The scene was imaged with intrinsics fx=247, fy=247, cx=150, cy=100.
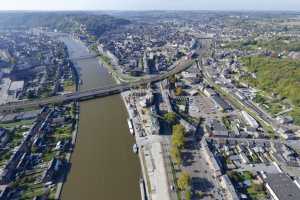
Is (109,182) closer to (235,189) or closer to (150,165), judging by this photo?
(150,165)

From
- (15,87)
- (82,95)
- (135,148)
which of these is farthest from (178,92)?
(15,87)

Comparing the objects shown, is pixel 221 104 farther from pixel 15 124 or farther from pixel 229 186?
pixel 15 124

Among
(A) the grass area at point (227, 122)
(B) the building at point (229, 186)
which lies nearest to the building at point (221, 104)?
(A) the grass area at point (227, 122)

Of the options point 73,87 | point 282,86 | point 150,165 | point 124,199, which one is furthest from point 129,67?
point 124,199

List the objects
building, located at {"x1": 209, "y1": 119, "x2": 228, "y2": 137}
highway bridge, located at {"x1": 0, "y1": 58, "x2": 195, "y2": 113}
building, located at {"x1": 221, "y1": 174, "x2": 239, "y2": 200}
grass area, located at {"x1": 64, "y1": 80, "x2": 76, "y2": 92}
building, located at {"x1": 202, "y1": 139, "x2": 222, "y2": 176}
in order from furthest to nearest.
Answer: grass area, located at {"x1": 64, "y1": 80, "x2": 76, "y2": 92} < highway bridge, located at {"x1": 0, "y1": 58, "x2": 195, "y2": 113} < building, located at {"x1": 209, "y1": 119, "x2": 228, "y2": 137} < building, located at {"x1": 202, "y1": 139, "x2": 222, "y2": 176} < building, located at {"x1": 221, "y1": 174, "x2": 239, "y2": 200}

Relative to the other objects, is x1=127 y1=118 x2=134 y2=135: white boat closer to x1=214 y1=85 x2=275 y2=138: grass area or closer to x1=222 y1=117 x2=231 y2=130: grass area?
x1=222 y1=117 x2=231 y2=130: grass area

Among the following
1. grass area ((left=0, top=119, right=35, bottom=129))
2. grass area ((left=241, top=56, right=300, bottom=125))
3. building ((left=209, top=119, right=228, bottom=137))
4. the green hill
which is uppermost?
the green hill

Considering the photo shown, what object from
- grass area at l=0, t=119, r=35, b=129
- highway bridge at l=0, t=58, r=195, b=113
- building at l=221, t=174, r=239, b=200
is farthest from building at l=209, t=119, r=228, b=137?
grass area at l=0, t=119, r=35, b=129
